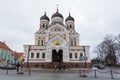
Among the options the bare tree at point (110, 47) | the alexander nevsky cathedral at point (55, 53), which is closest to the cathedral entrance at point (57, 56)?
the alexander nevsky cathedral at point (55, 53)

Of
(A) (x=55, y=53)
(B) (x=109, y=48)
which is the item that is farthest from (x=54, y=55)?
(B) (x=109, y=48)

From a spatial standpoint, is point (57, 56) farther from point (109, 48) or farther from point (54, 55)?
point (109, 48)

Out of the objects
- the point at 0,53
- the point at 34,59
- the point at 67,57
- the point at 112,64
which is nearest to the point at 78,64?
the point at 67,57

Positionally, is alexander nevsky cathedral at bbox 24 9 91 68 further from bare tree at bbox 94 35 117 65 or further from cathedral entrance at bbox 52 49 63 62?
bare tree at bbox 94 35 117 65

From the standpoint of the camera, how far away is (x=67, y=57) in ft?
162

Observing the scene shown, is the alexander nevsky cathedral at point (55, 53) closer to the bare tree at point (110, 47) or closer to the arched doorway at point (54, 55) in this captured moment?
the arched doorway at point (54, 55)

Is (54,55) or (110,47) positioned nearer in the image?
(54,55)

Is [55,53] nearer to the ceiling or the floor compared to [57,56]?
nearer to the ceiling

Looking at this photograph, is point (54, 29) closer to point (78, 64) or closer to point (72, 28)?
point (72, 28)

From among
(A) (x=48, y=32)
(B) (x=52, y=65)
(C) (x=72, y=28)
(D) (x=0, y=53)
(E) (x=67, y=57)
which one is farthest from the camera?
(D) (x=0, y=53)

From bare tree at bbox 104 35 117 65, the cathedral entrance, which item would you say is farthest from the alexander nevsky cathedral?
bare tree at bbox 104 35 117 65

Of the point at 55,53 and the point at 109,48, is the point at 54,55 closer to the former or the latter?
the point at 55,53

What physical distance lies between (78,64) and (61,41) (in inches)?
365

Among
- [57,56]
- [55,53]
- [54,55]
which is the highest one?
[55,53]
